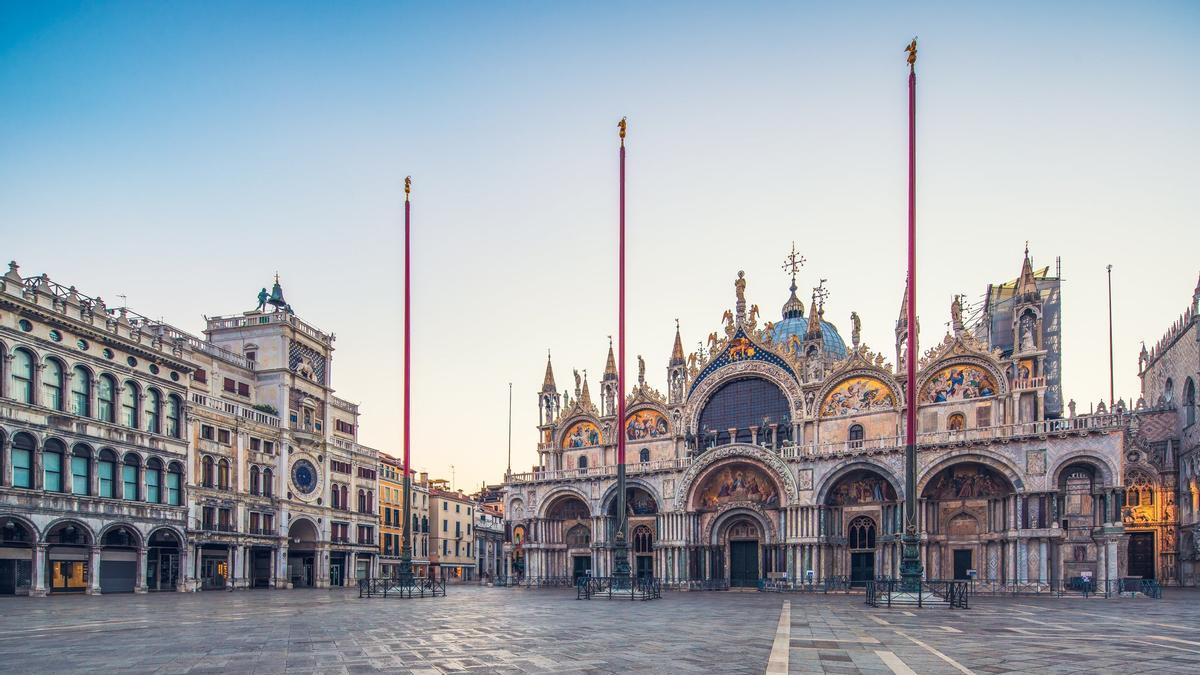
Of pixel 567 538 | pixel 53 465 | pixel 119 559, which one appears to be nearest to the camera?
pixel 53 465

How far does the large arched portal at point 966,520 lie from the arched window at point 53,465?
43.2 m

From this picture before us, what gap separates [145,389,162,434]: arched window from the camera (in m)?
49.3

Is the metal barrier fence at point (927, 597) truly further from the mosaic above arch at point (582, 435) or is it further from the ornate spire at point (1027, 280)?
the mosaic above arch at point (582, 435)

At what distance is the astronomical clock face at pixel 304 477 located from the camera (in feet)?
207

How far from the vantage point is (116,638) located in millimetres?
18953

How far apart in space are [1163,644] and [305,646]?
16498mm

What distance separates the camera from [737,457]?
56125mm

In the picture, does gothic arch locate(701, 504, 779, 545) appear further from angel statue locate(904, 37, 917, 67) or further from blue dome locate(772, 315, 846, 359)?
angel statue locate(904, 37, 917, 67)

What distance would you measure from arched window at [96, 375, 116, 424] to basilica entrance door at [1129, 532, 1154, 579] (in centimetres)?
6052

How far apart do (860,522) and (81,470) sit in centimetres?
4107

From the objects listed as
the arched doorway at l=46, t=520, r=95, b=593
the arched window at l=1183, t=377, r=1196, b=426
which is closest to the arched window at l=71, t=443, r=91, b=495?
the arched doorway at l=46, t=520, r=95, b=593

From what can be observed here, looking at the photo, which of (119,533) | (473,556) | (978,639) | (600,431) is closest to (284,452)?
(119,533)

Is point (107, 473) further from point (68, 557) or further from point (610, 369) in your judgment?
point (610, 369)

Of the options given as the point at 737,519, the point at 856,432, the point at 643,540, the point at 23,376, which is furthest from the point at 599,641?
the point at 643,540
